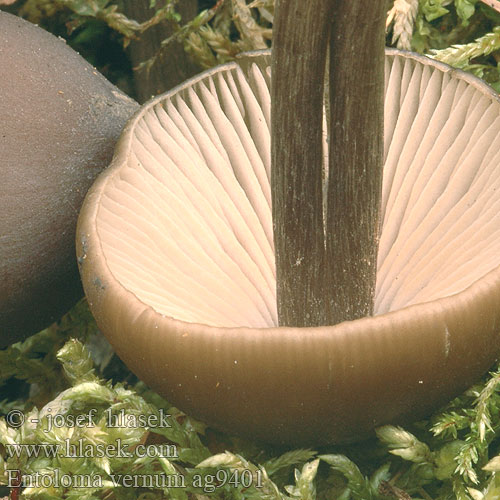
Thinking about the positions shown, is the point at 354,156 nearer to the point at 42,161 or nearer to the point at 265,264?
the point at 265,264

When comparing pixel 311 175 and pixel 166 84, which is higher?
pixel 311 175

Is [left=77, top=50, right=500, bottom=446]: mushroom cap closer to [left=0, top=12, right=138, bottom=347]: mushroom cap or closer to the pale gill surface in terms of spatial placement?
the pale gill surface

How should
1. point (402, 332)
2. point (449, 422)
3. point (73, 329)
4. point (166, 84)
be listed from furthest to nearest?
point (166, 84)
point (73, 329)
point (449, 422)
point (402, 332)

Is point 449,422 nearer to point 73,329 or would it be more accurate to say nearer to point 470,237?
point 470,237

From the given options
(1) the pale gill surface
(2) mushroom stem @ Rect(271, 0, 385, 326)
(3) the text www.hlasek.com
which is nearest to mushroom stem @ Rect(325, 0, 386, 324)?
(2) mushroom stem @ Rect(271, 0, 385, 326)

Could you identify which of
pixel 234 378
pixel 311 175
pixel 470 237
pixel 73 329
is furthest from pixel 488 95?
pixel 73 329

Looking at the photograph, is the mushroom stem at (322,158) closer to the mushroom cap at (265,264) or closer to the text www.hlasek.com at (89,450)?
the mushroom cap at (265,264)

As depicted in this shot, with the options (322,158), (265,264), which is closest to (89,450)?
(265,264)
